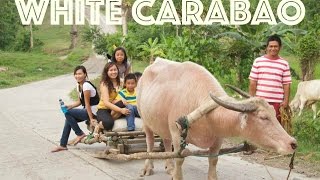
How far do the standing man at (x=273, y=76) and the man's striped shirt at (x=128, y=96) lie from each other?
1.70 m

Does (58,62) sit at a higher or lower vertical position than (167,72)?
lower

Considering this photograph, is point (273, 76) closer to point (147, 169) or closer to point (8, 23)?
point (147, 169)

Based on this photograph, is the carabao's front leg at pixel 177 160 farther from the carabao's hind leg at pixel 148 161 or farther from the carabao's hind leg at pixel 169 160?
the carabao's hind leg at pixel 148 161

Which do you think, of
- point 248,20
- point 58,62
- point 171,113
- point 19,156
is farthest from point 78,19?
point 171,113

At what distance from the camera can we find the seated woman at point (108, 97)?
260 inches

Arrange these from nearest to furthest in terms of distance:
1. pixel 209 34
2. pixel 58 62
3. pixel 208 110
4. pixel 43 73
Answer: pixel 208 110 < pixel 209 34 < pixel 43 73 < pixel 58 62

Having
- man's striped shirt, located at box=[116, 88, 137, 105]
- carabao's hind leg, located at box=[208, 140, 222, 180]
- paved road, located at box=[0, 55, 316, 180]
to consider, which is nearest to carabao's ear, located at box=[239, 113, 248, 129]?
carabao's hind leg, located at box=[208, 140, 222, 180]

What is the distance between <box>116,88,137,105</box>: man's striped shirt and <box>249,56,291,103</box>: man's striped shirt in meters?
1.74

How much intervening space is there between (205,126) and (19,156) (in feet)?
12.8

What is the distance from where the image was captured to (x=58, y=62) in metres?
33.2

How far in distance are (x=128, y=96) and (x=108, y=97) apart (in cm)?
28

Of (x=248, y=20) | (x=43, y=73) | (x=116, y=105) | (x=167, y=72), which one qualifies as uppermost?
(x=248, y=20)

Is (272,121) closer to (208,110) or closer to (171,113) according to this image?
(208,110)

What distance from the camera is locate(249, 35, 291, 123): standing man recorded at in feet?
20.9
